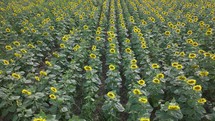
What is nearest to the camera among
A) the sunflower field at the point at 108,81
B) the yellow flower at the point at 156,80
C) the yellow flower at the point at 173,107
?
the yellow flower at the point at 173,107

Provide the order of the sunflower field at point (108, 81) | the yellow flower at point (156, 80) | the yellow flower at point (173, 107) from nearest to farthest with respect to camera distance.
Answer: the yellow flower at point (173, 107), the sunflower field at point (108, 81), the yellow flower at point (156, 80)

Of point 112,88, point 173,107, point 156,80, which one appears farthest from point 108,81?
point 173,107

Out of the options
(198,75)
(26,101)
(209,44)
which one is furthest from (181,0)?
(26,101)

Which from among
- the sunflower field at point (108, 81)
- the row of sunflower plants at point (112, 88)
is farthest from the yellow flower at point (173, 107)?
the row of sunflower plants at point (112, 88)

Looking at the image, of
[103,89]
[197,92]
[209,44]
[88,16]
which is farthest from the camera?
[88,16]

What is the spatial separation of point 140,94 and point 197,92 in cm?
83

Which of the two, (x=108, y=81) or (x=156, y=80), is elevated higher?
(x=108, y=81)

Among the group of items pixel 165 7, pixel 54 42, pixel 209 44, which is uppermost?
pixel 165 7

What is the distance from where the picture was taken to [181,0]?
12555 millimetres

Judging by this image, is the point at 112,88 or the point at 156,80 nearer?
the point at 156,80

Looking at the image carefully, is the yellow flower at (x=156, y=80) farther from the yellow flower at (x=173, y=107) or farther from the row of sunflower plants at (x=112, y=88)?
the yellow flower at (x=173, y=107)

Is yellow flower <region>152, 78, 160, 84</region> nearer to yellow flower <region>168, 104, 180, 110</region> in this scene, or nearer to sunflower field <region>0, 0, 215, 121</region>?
sunflower field <region>0, 0, 215, 121</region>

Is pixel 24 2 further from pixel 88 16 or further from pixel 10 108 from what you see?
pixel 10 108

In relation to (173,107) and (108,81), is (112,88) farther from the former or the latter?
(173,107)
